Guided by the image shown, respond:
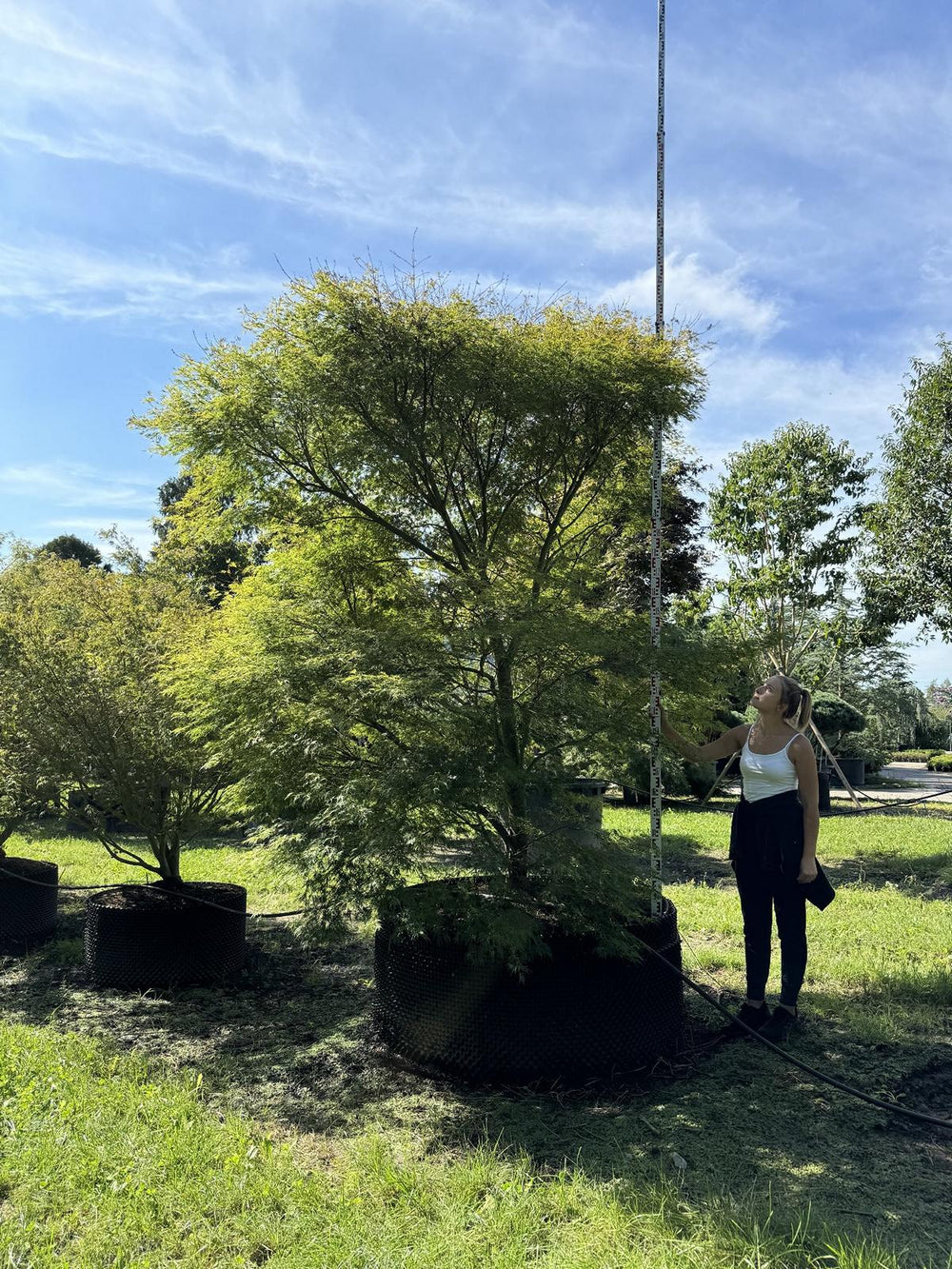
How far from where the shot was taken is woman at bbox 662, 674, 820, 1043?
4.05 m

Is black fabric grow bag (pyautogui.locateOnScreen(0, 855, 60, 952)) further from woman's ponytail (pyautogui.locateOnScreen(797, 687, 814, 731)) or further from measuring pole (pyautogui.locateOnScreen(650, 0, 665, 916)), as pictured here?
woman's ponytail (pyautogui.locateOnScreen(797, 687, 814, 731))

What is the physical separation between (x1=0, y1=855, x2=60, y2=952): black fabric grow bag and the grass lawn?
45.7 inches

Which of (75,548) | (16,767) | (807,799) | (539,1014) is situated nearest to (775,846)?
(807,799)

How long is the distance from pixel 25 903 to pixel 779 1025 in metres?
5.19

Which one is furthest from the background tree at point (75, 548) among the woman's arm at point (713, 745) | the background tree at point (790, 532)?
the woman's arm at point (713, 745)

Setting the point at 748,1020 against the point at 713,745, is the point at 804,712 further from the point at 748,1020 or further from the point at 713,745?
the point at 748,1020

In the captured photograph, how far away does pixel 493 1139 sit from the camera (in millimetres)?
3164

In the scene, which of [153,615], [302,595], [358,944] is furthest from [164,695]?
[358,944]

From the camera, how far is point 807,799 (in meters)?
3.94

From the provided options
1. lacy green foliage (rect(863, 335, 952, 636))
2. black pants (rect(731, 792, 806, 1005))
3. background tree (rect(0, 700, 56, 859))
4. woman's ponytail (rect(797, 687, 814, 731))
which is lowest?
black pants (rect(731, 792, 806, 1005))

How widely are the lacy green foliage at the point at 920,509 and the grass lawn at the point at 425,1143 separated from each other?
6.85 meters

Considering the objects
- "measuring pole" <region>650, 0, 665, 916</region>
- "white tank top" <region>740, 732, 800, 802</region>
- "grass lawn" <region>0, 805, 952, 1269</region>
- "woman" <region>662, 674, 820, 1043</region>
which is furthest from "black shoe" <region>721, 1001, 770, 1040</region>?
"white tank top" <region>740, 732, 800, 802</region>

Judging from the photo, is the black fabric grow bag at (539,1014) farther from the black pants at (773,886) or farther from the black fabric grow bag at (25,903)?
the black fabric grow bag at (25,903)

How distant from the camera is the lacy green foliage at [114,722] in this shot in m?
5.29
